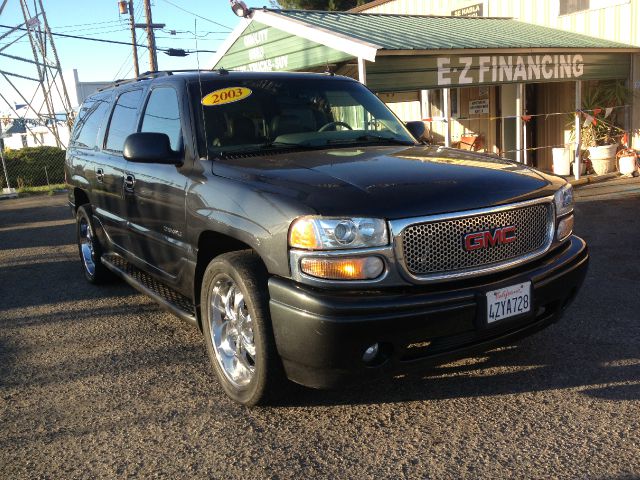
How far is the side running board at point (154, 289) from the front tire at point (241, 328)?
276mm

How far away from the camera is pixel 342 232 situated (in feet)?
9.00

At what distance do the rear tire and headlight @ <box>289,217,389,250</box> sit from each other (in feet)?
11.9

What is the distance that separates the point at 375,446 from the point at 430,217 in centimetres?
113

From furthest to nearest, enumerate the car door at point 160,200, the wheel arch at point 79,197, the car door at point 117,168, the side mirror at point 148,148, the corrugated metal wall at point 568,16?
the corrugated metal wall at point 568,16 < the wheel arch at point 79,197 < the car door at point 117,168 < the car door at point 160,200 < the side mirror at point 148,148

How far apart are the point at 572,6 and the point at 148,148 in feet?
49.1

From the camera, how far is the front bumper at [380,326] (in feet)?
8.82

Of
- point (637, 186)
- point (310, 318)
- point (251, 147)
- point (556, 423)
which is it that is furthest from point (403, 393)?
point (637, 186)

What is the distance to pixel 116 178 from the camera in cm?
479

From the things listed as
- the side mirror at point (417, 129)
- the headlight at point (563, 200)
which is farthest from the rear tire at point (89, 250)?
the headlight at point (563, 200)

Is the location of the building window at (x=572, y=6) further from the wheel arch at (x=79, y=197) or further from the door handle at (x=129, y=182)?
the door handle at (x=129, y=182)

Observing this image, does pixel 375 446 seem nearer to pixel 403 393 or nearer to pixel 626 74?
pixel 403 393

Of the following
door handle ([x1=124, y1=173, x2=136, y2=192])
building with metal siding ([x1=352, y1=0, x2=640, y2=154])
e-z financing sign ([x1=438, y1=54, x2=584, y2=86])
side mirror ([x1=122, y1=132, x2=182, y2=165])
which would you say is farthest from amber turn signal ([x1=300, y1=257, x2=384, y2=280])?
building with metal siding ([x1=352, y1=0, x2=640, y2=154])

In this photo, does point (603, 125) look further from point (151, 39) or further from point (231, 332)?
point (151, 39)

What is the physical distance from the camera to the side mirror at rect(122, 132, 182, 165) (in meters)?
3.64
